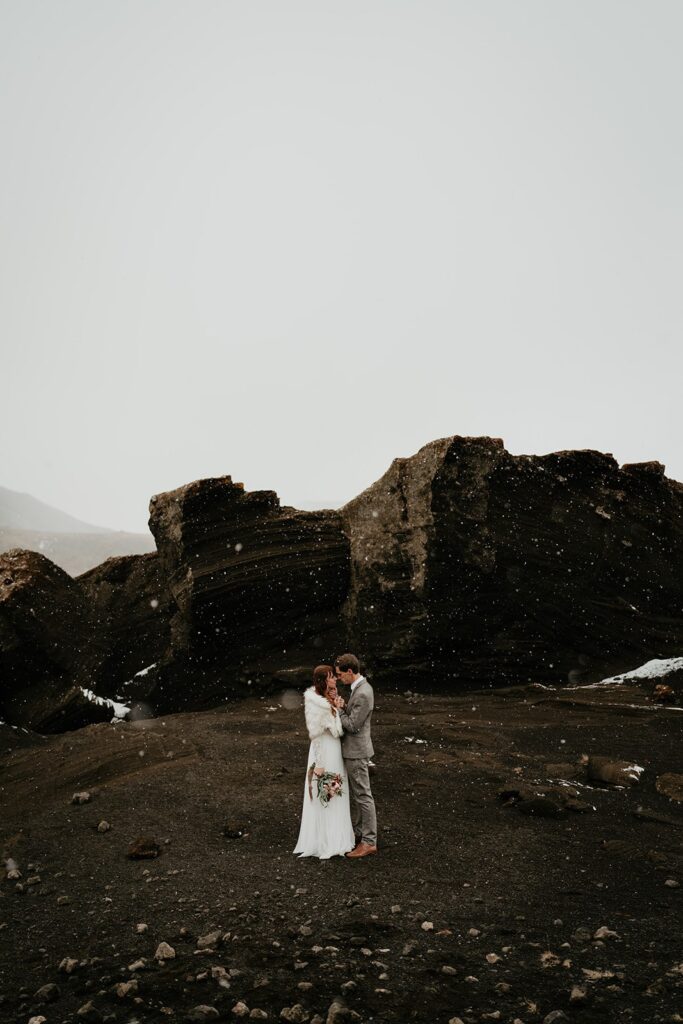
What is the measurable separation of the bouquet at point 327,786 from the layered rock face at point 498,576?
40.5ft

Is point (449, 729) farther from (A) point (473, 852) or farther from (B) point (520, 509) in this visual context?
(B) point (520, 509)

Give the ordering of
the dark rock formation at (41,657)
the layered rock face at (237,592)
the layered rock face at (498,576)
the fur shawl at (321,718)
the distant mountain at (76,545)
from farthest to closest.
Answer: the distant mountain at (76,545) < the layered rock face at (237,592) < the layered rock face at (498,576) < the dark rock formation at (41,657) < the fur shawl at (321,718)

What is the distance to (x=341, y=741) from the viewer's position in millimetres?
10547

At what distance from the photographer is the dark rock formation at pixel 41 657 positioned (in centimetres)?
2236

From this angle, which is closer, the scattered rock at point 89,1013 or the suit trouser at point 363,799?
the scattered rock at point 89,1013

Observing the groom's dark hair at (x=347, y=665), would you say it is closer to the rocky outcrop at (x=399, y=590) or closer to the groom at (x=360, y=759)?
the groom at (x=360, y=759)

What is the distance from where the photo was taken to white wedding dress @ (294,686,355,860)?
10.1 metres

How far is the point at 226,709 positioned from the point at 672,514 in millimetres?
17751

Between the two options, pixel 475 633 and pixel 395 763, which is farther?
pixel 475 633

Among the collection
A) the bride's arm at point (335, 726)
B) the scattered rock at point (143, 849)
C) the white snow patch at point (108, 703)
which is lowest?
the scattered rock at point (143, 849)

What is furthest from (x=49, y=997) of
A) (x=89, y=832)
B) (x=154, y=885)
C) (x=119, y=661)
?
(x=119, y=661)

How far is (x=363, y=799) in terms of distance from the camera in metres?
10.2

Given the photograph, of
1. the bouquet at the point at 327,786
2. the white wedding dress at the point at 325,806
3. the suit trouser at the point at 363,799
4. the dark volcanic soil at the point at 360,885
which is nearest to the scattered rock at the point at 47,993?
the dark volcanic soil at the point at 360,885

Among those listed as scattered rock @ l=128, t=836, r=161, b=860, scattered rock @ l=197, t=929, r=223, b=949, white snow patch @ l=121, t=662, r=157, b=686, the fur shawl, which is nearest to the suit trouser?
the fur shawl
